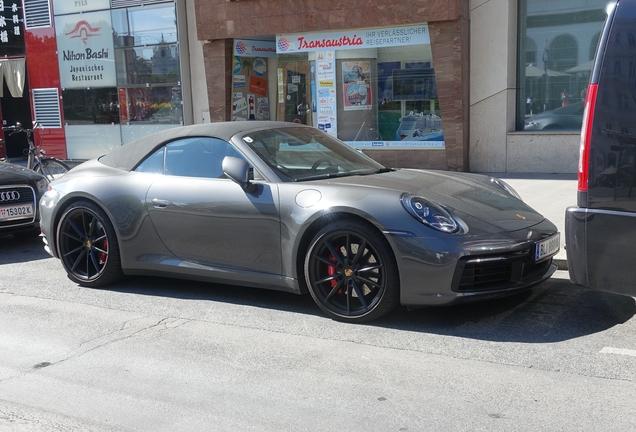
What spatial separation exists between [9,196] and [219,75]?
7.62m

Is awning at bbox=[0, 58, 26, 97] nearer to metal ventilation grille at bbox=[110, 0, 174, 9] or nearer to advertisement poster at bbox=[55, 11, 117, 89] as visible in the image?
advertisement poster at bbox=[55, 11, 117, 89]

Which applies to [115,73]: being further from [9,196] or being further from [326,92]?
[9,196]

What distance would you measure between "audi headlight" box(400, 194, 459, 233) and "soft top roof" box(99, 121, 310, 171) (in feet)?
5.46

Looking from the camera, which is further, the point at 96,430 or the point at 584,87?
the point at 584,87

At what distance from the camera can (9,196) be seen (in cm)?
829

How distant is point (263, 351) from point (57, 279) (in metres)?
3.14

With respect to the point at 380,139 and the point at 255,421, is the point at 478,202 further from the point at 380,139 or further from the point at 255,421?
the point at 380,139

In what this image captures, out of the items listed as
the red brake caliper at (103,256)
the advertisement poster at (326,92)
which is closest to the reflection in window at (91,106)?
the advertisement poster at (326,92)

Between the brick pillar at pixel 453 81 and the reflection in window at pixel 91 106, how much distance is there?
8150 mm

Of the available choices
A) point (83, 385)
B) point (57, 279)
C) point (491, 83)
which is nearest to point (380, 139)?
point (491, 83)

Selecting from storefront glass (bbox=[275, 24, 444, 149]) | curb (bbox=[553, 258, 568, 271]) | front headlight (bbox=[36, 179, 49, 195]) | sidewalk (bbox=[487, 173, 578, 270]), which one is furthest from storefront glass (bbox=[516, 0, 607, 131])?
front headlight (bbox=[36, 179, 49, 195])

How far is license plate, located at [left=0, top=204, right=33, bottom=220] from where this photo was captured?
27.0ft

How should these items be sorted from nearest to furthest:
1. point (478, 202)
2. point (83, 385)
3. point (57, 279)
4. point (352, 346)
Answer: point (83, 385)
point (352, 346)
point (478, 202)
point (57, 279)

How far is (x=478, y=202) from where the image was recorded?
5203 mm
